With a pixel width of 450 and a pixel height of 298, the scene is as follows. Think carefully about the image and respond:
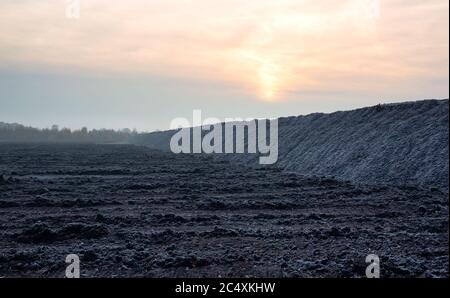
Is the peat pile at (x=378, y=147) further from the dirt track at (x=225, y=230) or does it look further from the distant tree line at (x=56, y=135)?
the distant tree line at (x=56, y=135)

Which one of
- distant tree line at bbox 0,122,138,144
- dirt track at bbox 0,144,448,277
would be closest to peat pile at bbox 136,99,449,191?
dirt track at bbox 0,144,448,277

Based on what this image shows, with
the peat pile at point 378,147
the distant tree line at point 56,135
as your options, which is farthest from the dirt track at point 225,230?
the distant tree line at point 56,135

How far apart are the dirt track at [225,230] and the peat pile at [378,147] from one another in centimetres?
205

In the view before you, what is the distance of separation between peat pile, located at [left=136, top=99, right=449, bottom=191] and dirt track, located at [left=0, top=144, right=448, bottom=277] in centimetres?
205

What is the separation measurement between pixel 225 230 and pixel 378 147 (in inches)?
554

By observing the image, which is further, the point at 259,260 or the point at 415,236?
the point at 415,236

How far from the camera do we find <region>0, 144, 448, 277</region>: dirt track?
26.5 ft

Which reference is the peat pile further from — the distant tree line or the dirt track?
the distant tree line

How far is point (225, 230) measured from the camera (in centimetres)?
1078

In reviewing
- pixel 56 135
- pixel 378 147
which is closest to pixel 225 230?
pixel 378 147
